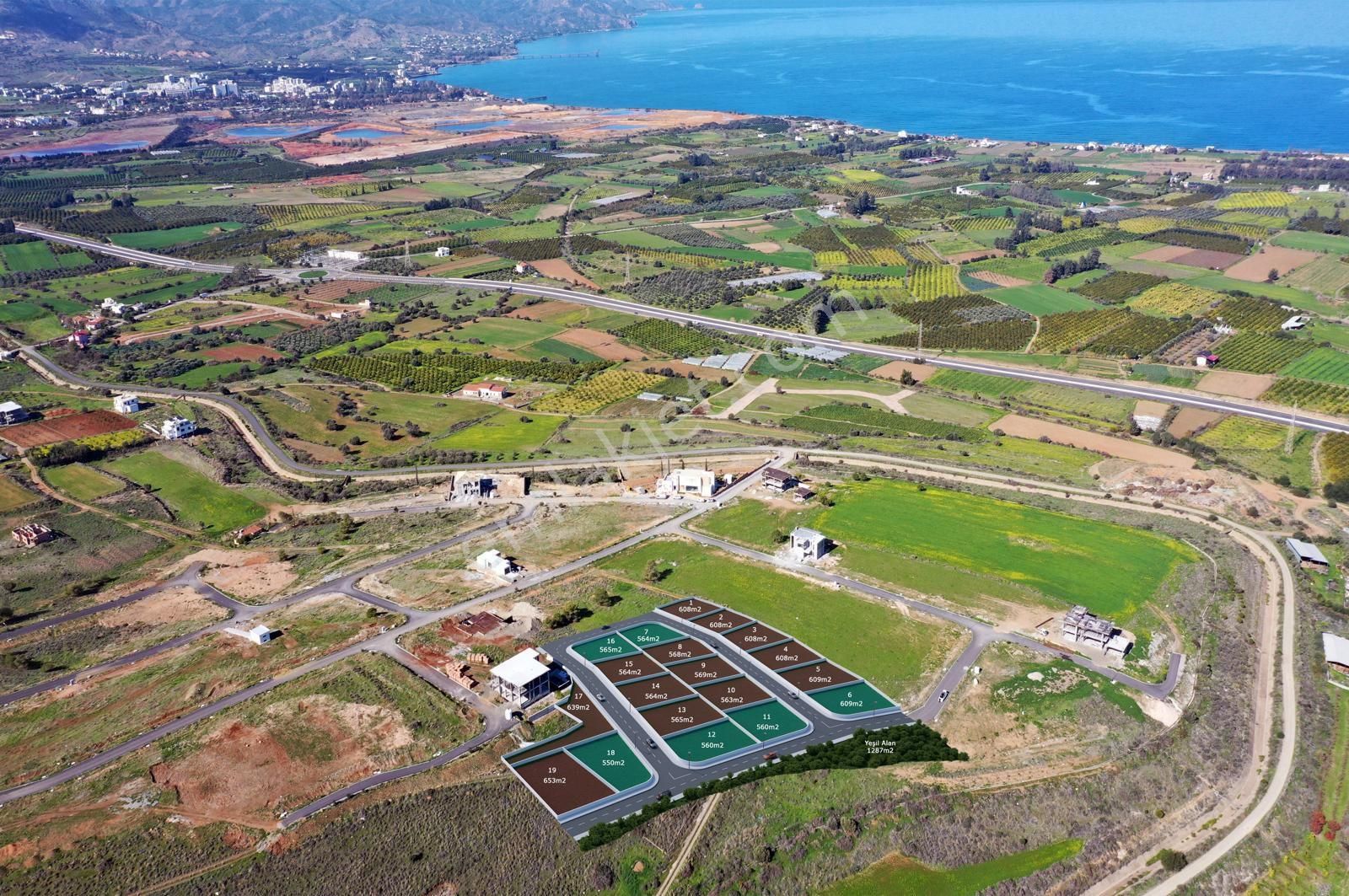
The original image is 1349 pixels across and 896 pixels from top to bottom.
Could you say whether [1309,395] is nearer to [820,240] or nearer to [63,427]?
[820,240]

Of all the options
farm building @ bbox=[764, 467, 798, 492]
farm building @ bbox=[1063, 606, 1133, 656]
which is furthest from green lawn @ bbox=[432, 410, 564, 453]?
farm building @ bbox=[1063, 606, 1133, 656]

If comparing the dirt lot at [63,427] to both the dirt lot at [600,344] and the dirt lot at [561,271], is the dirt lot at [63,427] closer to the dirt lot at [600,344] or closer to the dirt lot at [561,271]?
the dirt lot at [600,344]

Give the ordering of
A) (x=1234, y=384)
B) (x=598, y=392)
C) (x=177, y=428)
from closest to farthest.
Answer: (x=177, y=428) < (x=1234, y=384) < (x=598, y=392)

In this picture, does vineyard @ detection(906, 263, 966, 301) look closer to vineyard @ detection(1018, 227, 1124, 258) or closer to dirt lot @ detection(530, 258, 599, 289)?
vineyard @ detection(1018, 227, 1124, 258)

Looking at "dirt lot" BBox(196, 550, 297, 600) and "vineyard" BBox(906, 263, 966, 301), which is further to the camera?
"vineyard" BBox(906, 263, 966, 301)

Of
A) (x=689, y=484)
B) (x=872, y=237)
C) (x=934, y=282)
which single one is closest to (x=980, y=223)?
(x=872, y=237)
